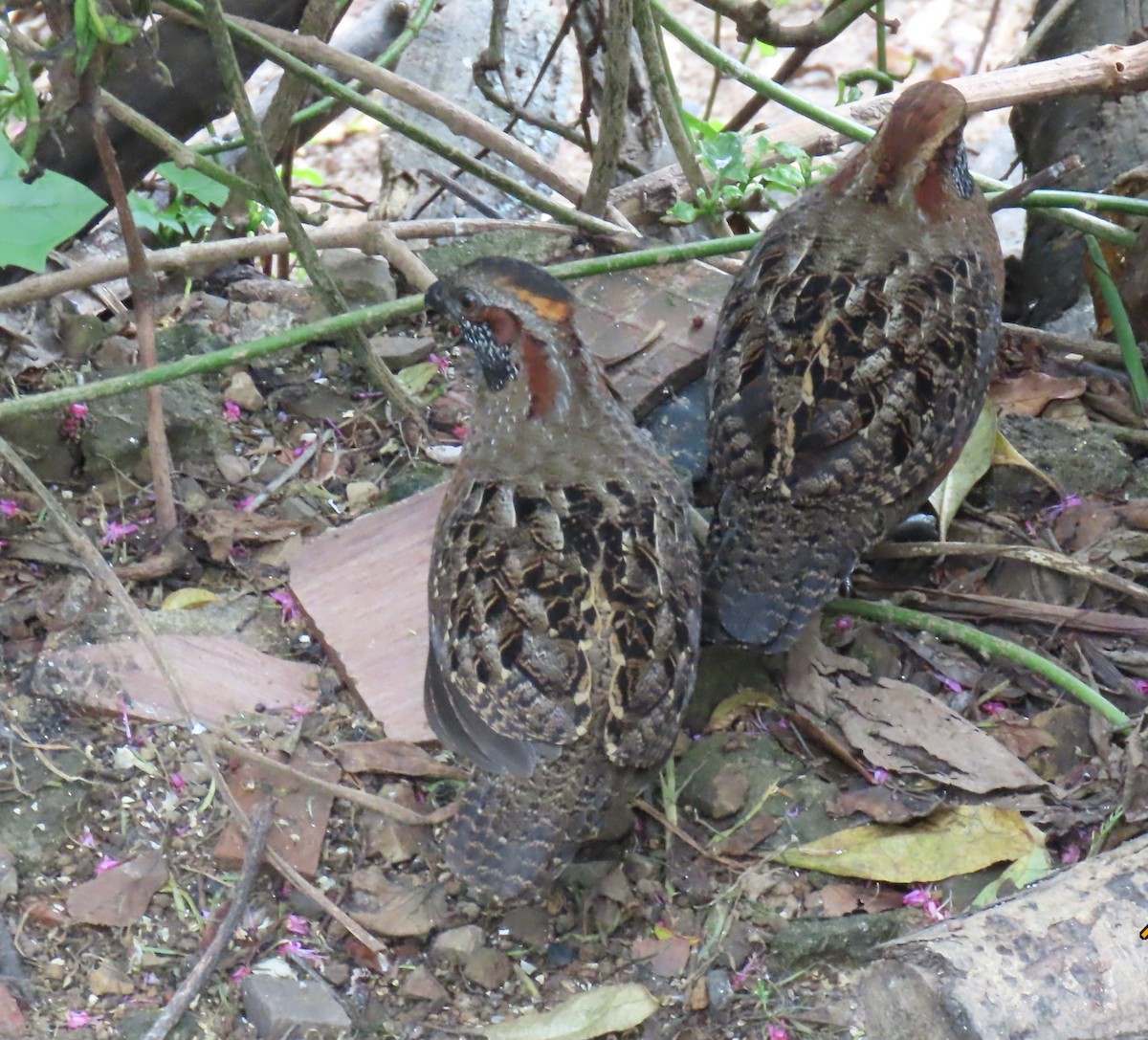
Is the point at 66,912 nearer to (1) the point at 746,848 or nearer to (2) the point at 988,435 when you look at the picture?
(1) the point at 746,848

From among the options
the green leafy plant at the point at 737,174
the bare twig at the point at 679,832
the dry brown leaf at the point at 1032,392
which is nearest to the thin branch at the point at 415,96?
the green leafy plant at the point at 737,174

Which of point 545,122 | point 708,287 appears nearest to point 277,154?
point 545,122

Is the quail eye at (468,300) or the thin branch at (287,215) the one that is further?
the quail eye at (468,300)

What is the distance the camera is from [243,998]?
320cm

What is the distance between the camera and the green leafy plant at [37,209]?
3256 mm

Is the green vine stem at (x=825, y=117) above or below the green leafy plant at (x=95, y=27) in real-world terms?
below

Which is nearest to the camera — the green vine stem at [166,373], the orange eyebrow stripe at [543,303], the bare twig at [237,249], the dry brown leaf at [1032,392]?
the green vine stem at [166,373]

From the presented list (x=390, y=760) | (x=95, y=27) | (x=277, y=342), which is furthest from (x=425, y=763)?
(x=95, y=27)

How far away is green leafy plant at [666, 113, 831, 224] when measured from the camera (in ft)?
15.6

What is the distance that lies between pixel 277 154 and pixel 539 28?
230 centimetres

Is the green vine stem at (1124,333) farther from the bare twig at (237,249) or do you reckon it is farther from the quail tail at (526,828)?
the quail tail at (526,828)

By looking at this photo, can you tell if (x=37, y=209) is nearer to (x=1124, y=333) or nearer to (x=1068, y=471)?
(x=1068, y=471)

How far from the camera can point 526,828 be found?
3314 millimetres

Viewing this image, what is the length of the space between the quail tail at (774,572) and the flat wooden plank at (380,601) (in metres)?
0.83
